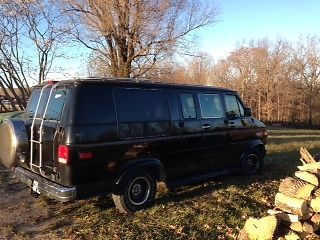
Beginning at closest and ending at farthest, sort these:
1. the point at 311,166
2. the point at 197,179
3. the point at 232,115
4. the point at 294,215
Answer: the point at 294,215 < the point at 311,166 < the point at 197,179 < the point at 232,115

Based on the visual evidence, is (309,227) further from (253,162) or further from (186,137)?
(253,162)

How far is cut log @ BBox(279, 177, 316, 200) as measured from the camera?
18.3 feet

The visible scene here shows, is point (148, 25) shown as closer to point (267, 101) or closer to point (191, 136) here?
point (191, 136)

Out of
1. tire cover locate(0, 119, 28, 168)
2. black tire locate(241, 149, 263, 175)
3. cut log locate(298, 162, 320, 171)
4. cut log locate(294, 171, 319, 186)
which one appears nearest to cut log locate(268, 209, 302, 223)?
cut log locate(294, 171, 319, 186)

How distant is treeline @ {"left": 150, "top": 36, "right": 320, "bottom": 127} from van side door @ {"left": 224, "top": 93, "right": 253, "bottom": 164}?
40397 millimetres

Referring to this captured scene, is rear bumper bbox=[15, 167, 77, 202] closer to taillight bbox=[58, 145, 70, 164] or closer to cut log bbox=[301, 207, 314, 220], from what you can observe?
taillight bbox=[58, 145, 70, 164]

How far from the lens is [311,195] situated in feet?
18.3

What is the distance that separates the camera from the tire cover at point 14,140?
5996 mm

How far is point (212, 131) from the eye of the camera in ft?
24.6

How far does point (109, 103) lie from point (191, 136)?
1911 millimetres

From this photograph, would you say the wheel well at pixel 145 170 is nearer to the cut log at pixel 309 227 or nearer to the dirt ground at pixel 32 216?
the dirt ground at pixel 32 216

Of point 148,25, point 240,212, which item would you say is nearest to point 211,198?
point 240,212

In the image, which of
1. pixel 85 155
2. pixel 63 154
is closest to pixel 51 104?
pixel 63 154

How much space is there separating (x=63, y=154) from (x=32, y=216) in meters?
1.43
